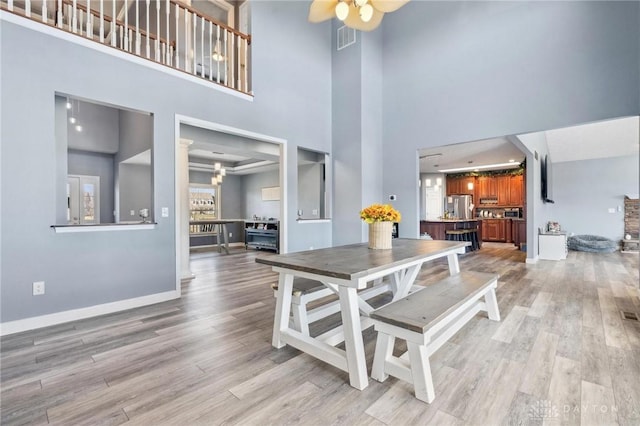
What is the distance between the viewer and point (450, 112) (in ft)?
16.0

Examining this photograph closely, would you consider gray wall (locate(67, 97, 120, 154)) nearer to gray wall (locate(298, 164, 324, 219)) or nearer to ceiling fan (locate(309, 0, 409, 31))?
gray wall (locate(298, 164, 324, 219))

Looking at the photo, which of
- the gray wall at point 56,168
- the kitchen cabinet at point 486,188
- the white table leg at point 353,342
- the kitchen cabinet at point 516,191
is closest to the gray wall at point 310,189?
the gray wall at point 56,168

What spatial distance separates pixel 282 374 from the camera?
6.11 feet

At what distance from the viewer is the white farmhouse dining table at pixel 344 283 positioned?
1.73 meters

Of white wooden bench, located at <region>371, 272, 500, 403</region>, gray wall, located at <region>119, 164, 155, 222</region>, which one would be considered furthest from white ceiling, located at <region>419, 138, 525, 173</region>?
gray wall, located at <region>119, 164, 155, 222</region>

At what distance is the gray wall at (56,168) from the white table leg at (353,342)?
8.65 ft

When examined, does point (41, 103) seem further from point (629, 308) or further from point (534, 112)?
point (629, 308)

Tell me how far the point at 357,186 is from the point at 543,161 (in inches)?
188

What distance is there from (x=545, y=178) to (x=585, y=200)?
1059 mm

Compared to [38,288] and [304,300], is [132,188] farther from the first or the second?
[304,300]

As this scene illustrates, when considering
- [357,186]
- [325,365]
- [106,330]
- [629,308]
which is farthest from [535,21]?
[106,330]

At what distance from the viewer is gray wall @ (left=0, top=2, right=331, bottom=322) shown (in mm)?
2592

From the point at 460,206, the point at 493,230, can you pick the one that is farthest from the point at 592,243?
the point at 460,206

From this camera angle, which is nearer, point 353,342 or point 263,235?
point 353,342
